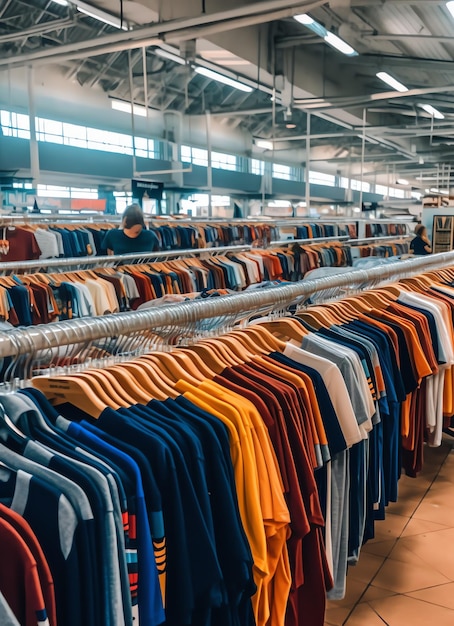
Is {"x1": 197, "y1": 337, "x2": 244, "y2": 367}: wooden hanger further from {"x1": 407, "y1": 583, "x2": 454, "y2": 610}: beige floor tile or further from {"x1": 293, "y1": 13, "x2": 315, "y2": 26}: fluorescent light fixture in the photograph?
{"x1": 293, "y1": 13, "x2": 315, "y2": 26}: fluorescent light fixture

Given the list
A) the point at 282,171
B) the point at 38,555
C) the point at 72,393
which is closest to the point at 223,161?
the point at 282,171

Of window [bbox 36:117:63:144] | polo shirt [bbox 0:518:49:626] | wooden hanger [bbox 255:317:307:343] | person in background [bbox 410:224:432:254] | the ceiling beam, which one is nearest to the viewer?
polo shirt [bbox 0:518:49:626]

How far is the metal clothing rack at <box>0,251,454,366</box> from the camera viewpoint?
1604 millimetres

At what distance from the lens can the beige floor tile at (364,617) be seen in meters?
2.73

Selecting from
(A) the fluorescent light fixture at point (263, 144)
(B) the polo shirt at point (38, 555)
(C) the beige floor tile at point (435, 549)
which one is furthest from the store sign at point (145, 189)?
(A) the fluorescent light fixture at point (263, 144)

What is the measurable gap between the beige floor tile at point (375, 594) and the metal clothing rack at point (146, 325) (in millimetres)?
1484

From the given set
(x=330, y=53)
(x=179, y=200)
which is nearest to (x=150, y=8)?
(x=330, y=53)

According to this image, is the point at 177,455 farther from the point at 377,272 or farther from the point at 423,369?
the point at 377,272

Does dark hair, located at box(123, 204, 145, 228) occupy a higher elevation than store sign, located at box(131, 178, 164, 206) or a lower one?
lower

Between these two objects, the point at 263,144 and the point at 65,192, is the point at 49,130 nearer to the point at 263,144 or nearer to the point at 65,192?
the point at 65,192

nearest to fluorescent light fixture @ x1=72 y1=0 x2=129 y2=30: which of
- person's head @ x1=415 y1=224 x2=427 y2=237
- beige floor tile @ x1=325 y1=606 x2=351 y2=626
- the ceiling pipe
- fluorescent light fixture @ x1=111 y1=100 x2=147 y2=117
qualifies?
the ceiling pipe

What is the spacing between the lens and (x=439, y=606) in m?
2.83

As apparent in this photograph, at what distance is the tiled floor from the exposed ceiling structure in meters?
5.90

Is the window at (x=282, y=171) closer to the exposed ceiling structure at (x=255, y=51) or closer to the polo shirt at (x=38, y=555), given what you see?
the exposed ceiling structure at (x=255, y=51)
